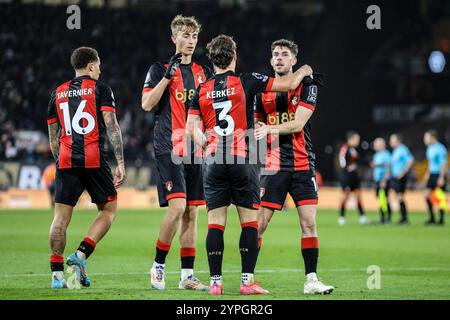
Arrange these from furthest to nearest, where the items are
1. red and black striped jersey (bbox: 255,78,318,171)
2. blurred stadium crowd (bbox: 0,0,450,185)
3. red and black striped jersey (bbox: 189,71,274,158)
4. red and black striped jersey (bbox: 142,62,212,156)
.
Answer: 1. blurred stadium crowd (bbox: 0,0,450,185)
2. red and black striped jersey (bbox: 142,62,212,156)
3. red and black striped jersey (bbox: 255,78,318,171)
4. red and black striped jersey (bbox: 189,71,274,158)

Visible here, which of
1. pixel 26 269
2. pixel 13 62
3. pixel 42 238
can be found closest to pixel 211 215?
pixel 26 269

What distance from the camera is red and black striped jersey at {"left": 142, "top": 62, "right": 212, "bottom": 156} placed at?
947 centimetres

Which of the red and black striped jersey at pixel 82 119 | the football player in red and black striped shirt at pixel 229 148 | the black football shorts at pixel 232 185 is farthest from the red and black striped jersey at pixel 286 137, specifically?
the red and black striped jersey at pixel 82 119

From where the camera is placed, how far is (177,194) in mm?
9320

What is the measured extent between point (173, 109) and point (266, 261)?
400cm

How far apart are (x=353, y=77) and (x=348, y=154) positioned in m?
12.0

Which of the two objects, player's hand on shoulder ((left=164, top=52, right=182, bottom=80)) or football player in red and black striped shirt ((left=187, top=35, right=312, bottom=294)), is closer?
football player in red and black striped shirt ((left=187, top=35, right=312, bottom=294))

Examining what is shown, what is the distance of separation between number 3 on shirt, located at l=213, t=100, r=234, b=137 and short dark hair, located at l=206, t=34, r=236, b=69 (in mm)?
370

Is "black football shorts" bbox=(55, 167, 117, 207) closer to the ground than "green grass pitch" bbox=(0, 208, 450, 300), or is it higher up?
higher up

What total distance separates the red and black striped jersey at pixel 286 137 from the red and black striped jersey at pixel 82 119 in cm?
170

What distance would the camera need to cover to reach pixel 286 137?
30.6 ft

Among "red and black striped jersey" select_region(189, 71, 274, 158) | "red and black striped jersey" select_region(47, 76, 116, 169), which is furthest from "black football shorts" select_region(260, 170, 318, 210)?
"red and black striped jersey" select_region(47, 76, 116, 169)

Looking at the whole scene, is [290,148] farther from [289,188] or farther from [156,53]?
[156,53]

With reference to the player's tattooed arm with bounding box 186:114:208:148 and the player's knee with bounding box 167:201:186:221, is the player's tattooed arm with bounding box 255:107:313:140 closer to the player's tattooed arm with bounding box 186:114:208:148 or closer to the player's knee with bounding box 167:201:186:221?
the player's tattooed arm with bounding box 186:114:208:148
